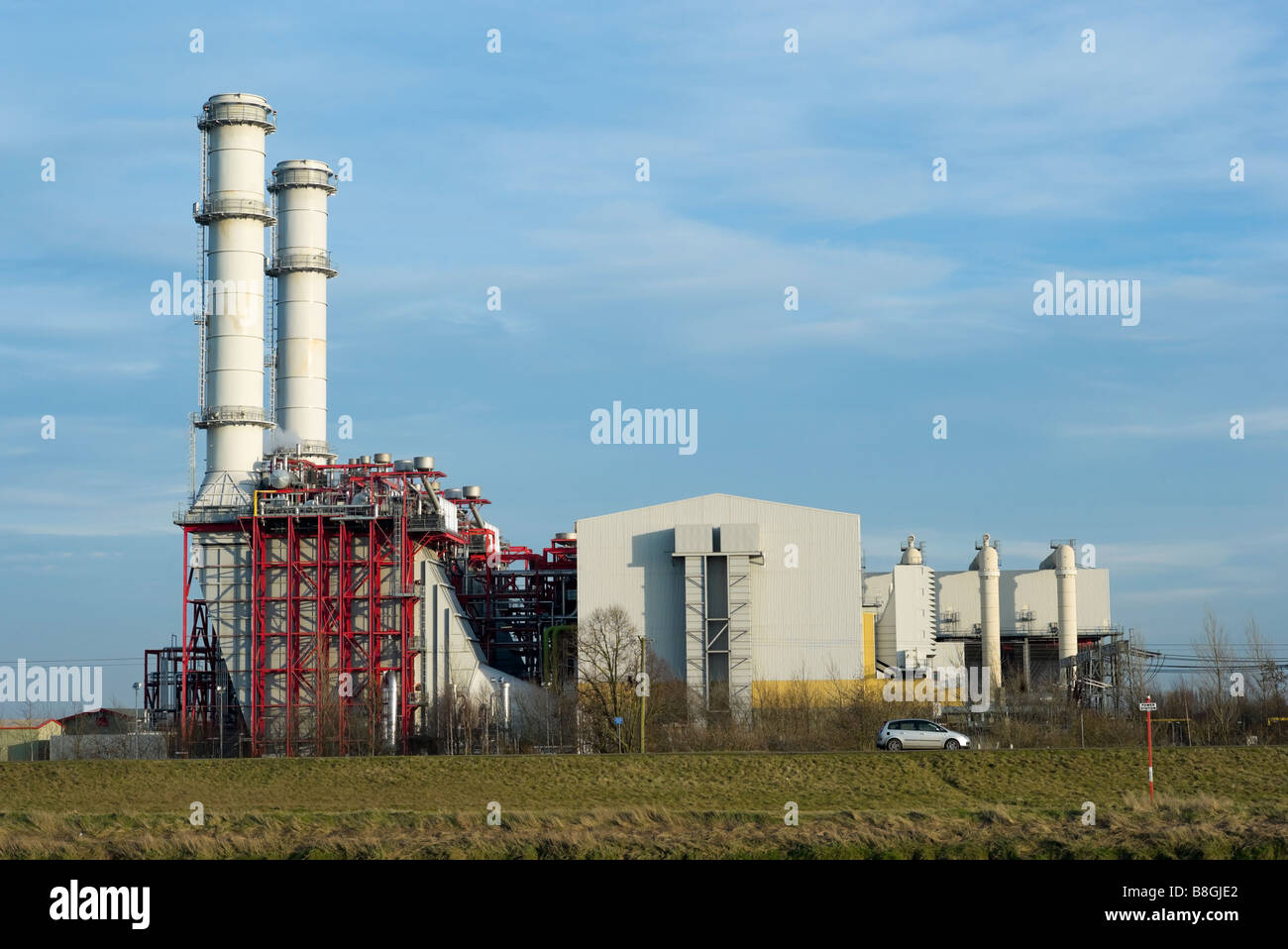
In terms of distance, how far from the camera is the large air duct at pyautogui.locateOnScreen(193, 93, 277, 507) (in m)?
78.6

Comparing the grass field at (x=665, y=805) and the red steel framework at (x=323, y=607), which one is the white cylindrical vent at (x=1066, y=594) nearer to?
the red steel framework at (x=323, y=607)

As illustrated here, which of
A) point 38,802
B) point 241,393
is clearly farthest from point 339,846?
point 241,393

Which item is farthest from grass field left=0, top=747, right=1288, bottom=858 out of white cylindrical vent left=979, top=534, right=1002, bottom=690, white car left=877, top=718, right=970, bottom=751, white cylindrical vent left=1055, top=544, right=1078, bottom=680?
white cylindrical vent left=1055, top=544, right=1078, bottom=680

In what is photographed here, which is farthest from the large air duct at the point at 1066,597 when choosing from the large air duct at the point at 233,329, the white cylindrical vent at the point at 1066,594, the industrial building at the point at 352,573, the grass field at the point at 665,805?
the large air duct at the point at 233,329

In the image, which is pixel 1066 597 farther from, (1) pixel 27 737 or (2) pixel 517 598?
(1) pixel 27 737

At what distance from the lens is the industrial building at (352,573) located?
76.2 meters

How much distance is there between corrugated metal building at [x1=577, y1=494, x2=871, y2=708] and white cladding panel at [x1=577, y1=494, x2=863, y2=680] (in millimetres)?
50

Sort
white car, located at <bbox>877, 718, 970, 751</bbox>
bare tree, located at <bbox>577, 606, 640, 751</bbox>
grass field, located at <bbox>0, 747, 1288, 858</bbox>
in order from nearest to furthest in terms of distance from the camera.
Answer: grass field, located at <bbox>0, 747, 1288, 858</bbox>
white car, located at <bbox>877, 718, 970, 751</bbox>
bare tree, located at <bbox>577, 606, 640, 751</bbox>

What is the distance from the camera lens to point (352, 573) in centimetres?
7794

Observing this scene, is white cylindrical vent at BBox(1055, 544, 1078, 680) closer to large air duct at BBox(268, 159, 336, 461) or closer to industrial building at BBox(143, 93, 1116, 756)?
industrial building at BBox(143, 93, 1116, 756)

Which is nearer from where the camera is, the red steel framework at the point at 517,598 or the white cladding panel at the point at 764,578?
→ the white cladding panel at the point at 764,578

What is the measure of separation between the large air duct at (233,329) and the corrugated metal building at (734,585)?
17530 millimetres
